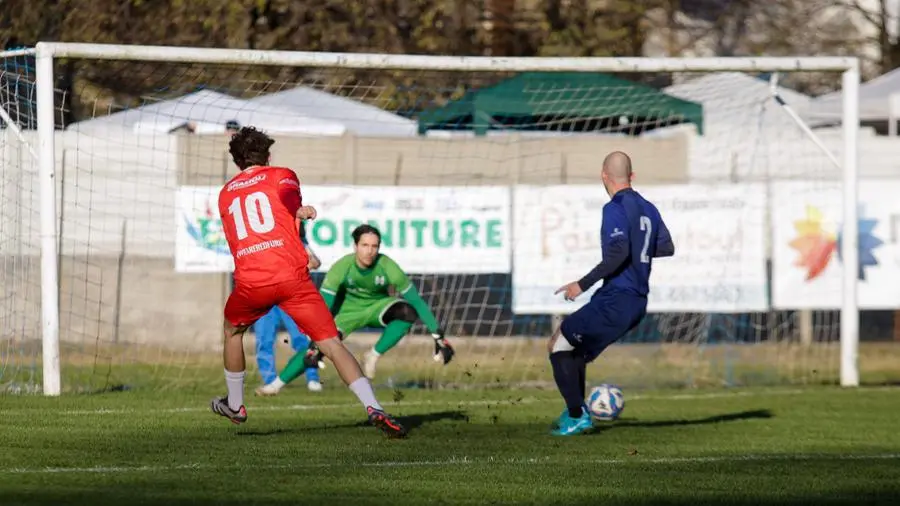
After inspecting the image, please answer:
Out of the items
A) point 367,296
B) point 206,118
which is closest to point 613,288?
point 367,296

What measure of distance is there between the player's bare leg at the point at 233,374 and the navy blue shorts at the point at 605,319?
90.9 inches

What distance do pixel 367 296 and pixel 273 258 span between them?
4.61m

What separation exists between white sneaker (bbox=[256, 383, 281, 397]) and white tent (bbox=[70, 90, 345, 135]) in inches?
115

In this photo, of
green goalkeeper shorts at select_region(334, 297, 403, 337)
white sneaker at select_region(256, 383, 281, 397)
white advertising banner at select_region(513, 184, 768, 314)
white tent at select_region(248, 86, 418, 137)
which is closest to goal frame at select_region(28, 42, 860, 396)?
white advertising banner at select_region(513, 184, 768, 314)

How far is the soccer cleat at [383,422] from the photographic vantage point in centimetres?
1045

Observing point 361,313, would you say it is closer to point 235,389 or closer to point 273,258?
point 235,389

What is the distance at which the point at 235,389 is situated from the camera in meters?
10.8

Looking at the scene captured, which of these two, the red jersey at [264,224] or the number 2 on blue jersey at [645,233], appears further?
the number 2 on blue jersey at [645,233]

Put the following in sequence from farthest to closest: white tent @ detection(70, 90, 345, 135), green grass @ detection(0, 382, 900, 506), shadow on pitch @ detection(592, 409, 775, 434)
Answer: white tent @ detection(70, 90, 345, 135), shadow on pitch @ detection(592, 409, 775, 434), green grass @ detection(0, 382, 900, 506)

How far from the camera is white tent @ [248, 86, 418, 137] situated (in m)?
21.3

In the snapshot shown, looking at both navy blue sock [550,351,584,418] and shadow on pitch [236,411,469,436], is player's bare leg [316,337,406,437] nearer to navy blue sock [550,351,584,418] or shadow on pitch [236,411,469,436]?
shadow on pitch [236,411,469,436]

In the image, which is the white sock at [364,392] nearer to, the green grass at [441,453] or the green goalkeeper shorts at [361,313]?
the green grass at [441,453]

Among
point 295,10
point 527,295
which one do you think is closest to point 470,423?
point 527,295

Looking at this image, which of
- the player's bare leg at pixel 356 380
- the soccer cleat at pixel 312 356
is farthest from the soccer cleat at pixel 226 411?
the soccer cleat at pixel 312 356
